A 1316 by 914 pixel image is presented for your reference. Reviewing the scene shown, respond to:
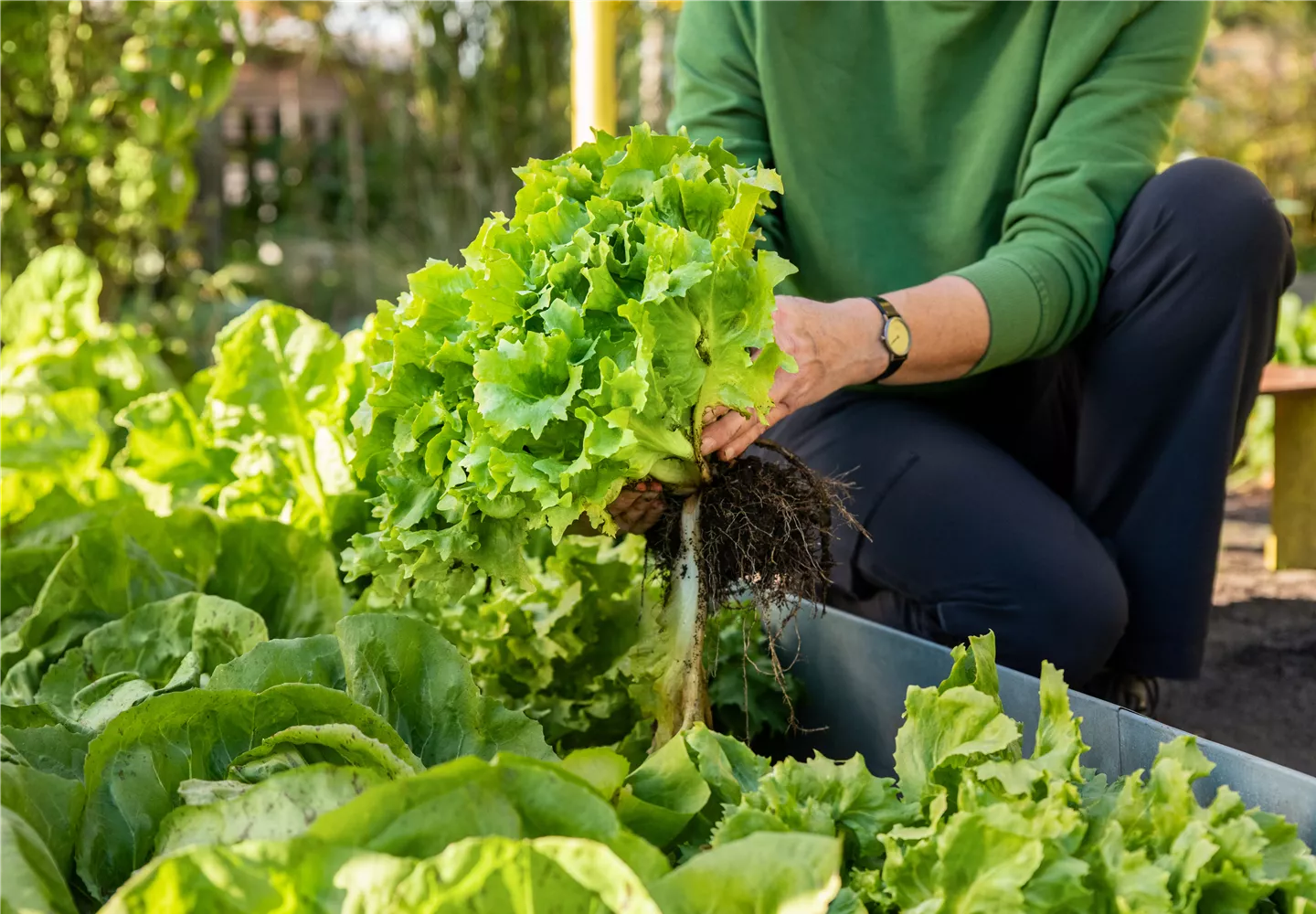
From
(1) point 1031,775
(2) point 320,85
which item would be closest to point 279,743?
(1) point 1031,775

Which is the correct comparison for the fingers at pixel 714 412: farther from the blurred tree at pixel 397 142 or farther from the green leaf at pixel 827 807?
the blurred tree at pixel 397 142

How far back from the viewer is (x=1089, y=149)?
2322 millimetres

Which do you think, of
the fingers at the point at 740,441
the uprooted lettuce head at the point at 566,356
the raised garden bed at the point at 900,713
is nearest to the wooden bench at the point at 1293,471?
the raised garden bed at the point at 900,713

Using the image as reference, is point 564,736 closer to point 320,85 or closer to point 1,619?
point 1,619

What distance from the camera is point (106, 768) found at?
55.2 inches

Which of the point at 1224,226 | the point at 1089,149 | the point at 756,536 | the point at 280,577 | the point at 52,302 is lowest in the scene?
the point at 280,577

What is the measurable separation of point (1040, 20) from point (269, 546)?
187 centimetres

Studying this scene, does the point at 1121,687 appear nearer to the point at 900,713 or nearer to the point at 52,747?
the point at 900,713

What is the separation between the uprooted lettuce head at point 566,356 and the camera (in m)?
1.52

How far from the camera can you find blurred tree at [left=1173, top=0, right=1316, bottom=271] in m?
9.88

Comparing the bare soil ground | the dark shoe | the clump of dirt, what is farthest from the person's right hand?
the bare soil ground

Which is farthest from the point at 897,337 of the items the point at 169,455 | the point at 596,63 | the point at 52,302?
the point at 52,302

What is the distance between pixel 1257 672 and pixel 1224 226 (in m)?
1.64

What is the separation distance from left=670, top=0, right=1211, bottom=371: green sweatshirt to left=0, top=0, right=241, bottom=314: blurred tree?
275 cm
